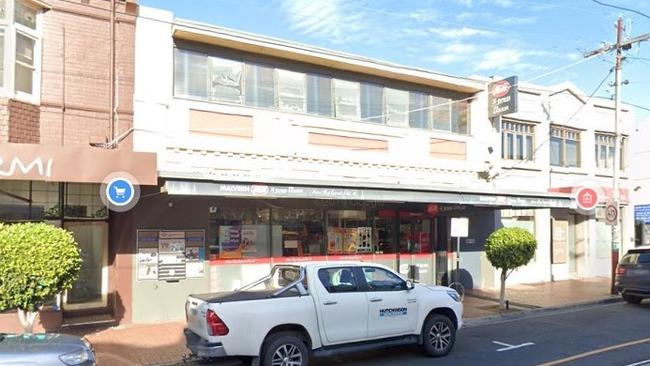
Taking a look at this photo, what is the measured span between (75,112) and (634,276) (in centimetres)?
1443

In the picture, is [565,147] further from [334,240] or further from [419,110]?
[334,240]

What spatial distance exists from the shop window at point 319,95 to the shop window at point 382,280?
706 centimetres

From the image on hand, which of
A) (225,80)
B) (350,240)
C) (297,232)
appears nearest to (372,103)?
(350,240)

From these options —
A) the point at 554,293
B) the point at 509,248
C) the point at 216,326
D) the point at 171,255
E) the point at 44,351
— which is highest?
the point at 509,248

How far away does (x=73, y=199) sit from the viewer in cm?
1252

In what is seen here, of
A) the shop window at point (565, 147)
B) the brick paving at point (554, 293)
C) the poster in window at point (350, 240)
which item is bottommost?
the brick paving at point (554, 293)

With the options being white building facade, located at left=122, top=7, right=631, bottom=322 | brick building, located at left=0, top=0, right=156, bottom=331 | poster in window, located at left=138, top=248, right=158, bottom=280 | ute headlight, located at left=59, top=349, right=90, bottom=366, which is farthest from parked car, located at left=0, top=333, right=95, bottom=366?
poster in window, located at left=138, top=248, right=158, bottom=280

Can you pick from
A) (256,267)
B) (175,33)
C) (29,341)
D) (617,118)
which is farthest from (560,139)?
(29,341)

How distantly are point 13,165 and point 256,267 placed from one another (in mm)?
6206

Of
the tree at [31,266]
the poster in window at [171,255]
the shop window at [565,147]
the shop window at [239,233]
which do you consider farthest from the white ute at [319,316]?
the shop window at [565,147]

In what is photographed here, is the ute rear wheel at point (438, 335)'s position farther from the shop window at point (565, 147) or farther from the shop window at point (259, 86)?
the shop window at point (565, 147)

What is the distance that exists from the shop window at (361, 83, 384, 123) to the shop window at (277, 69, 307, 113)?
197 cm

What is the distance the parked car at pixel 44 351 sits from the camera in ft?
17.4

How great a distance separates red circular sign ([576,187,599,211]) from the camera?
20369 millimetres
